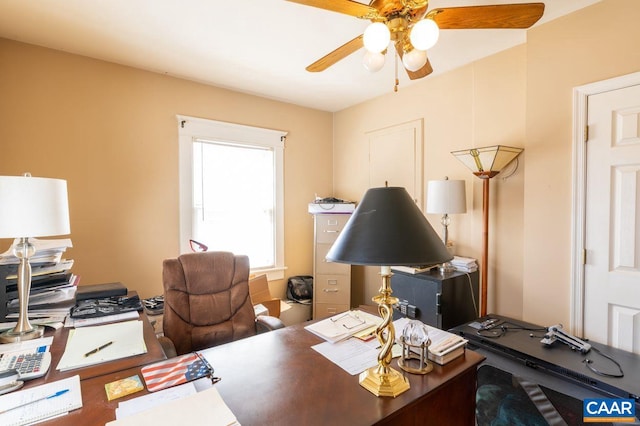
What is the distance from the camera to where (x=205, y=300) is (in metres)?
1.96

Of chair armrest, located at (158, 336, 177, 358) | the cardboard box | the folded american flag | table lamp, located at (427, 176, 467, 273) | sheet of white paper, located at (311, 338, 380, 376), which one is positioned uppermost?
table lamp, located at (427, 176, 467, 273)

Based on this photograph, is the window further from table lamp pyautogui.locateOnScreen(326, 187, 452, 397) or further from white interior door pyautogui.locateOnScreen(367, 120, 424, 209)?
table lamp pyautogui.locateOnScreen(326, 187, 452, 397)

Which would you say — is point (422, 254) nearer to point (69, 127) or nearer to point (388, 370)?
point (388, 370)

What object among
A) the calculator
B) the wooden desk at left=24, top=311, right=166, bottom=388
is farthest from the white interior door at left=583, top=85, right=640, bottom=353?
the calculator

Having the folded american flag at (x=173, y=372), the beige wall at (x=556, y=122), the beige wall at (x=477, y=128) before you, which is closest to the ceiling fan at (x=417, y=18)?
the beige wall at (x=556, y=122)

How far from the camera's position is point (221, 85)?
320cm

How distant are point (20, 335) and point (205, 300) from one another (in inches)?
33.3

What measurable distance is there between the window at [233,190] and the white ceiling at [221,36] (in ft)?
1.93

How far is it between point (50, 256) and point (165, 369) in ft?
3.84

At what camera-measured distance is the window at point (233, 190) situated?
307cm

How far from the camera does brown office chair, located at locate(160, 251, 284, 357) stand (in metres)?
1.85

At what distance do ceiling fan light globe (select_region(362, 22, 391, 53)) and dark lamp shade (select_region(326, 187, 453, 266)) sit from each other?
794 millimetres

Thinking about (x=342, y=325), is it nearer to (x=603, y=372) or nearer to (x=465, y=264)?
(x=603, y=372)

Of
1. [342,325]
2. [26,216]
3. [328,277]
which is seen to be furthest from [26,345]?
[328,277]
